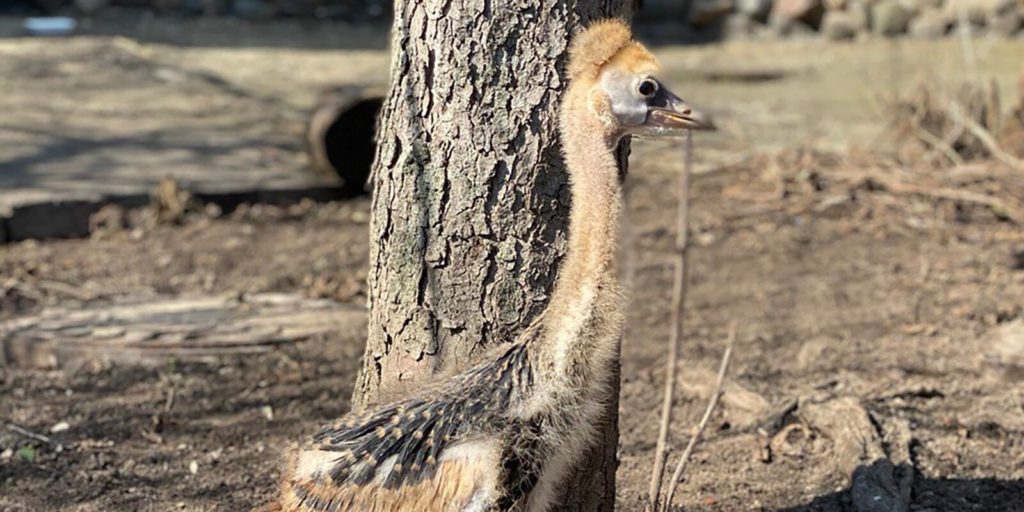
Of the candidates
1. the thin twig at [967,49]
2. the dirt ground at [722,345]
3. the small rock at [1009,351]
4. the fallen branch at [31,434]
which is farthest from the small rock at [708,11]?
the fallen branch at [31,434]

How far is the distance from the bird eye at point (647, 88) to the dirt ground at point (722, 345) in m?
0.47

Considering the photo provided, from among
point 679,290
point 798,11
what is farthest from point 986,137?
point 798,11

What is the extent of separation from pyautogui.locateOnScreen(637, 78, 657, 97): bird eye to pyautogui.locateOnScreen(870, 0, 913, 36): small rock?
41.6 ft

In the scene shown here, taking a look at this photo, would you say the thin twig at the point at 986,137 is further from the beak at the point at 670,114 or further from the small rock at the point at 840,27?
the small rock at the point at 840,27

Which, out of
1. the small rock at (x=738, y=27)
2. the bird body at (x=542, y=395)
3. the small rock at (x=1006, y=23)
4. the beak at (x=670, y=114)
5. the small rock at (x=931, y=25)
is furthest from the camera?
the small rock at (x=738, y=27)

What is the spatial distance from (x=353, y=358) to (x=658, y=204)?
10.2ft

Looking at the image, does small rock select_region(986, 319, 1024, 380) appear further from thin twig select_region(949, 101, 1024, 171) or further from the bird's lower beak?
the bird's lower beak

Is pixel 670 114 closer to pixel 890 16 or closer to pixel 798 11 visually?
pixel 798 11

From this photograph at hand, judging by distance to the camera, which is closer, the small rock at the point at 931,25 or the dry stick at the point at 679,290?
the dry stick at the point at 679,290

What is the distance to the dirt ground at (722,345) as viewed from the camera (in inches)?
169

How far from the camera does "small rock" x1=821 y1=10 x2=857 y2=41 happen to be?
574 inches

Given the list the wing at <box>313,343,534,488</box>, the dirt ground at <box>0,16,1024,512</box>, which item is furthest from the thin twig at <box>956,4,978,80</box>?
the wing at <box>313,343,534,488</box>

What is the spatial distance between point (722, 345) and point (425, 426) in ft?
10.3

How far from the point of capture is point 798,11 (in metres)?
14.5
